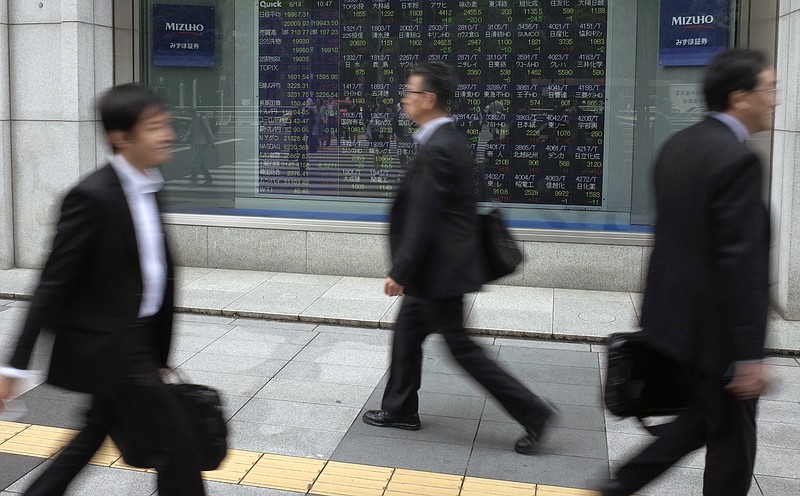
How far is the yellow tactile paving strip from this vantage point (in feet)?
13.7

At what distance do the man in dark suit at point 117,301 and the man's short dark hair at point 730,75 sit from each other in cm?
183

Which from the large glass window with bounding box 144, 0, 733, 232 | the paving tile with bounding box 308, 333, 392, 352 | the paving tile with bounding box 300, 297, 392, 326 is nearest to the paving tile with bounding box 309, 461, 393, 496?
the paving tile with bounding box 308, 333, 392, 352

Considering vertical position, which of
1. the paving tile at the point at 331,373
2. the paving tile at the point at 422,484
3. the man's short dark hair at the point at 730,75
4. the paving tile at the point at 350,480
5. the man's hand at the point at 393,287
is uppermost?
the man's short dark hair at the point at 730,75

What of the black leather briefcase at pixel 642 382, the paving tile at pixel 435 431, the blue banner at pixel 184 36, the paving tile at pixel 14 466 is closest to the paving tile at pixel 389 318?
the paving tile at pixel 435 431

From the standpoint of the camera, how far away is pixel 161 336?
327 centimetres

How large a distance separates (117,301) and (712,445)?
2.01 metres

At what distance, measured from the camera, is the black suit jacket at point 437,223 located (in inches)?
175

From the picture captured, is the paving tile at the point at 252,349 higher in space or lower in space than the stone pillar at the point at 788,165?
lower

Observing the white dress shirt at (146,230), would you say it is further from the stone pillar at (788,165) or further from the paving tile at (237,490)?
the stone pillar at (788,165)

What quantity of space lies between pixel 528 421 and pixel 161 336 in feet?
6.76

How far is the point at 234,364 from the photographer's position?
6.20 m

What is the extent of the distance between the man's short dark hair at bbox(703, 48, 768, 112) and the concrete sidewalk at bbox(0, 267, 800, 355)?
12.9 ft

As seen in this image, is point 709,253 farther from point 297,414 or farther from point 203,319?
point 203,319

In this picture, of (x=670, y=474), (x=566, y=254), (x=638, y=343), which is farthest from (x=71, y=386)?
(x=566, y=254)
